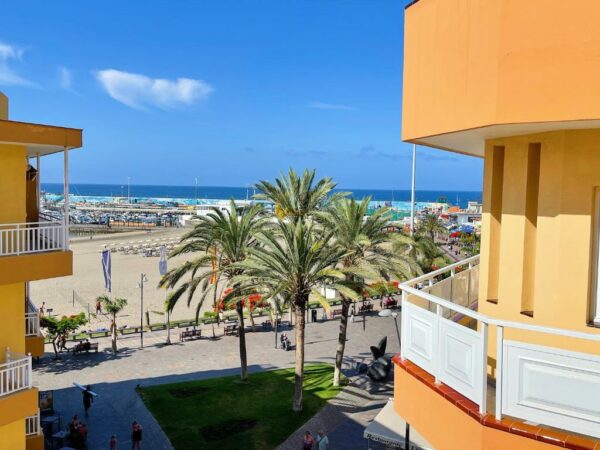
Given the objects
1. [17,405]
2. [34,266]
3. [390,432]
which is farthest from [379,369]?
[34,266]

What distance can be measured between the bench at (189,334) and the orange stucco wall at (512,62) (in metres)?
23.5

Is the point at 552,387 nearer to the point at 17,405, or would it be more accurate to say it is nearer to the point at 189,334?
the point at 17,405

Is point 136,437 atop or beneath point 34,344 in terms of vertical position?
beneath

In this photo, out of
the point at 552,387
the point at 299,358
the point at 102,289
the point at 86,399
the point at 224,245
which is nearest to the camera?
the point at 552,387

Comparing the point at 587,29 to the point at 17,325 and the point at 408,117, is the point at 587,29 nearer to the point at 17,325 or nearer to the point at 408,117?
the point at 408,117

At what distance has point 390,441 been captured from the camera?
1180 cm

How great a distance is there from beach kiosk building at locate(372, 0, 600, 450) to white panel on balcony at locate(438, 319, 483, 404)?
13 millimetres

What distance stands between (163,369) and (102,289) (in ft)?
66.3

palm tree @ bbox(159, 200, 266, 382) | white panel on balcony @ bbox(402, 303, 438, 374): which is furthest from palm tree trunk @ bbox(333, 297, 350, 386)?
white panel on balcony @ bbox(402, 303, 438, 374)

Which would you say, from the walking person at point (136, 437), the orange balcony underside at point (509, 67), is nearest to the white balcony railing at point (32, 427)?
the walking person at point (136, 437)

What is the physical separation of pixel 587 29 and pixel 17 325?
10.5 metres

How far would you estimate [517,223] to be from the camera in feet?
18.8

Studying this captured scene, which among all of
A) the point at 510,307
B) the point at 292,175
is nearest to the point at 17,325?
the point at 510,307

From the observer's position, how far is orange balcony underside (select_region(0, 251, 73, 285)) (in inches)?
363
